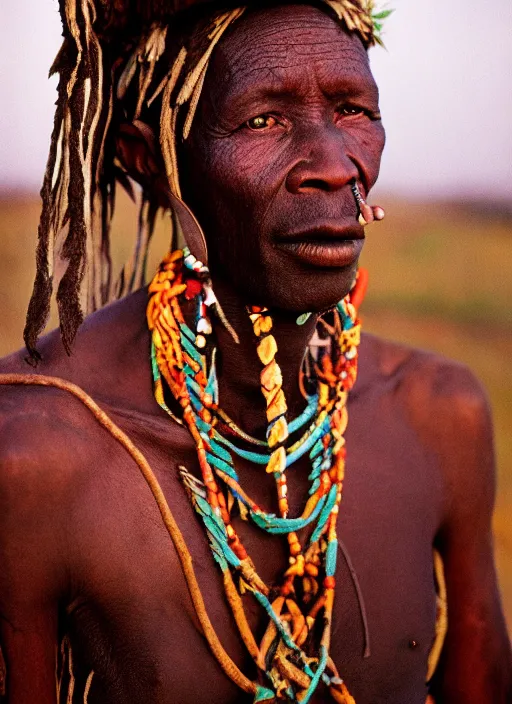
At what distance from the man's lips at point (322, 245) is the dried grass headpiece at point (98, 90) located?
1.11 feet

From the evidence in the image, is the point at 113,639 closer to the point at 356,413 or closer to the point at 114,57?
the point at 356,413

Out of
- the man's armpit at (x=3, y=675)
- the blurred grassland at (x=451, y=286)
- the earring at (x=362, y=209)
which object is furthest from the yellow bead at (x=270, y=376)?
the blurred grassland at (x=451, y=286)

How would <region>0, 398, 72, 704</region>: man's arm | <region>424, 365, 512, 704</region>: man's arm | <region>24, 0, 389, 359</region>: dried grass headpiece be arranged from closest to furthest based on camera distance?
1. <region>0, 398, 72, 704</region>: man's arm
2. <region>24, 0, 389, 359</region>: dried grass headpiece
3. <region>424, 365, 512, 704</region>: man's arm

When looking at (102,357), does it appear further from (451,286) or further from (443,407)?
(451,286)

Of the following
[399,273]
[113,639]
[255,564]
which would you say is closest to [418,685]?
[255,564]

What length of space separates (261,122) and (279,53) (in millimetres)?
151

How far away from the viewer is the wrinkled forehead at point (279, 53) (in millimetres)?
2473

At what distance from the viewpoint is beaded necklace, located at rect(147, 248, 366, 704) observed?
2.55m

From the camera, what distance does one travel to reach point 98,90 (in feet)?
8.48

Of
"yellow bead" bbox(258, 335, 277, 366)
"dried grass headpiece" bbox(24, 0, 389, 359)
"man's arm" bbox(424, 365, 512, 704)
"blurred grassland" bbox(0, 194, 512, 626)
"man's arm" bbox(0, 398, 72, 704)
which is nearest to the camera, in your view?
"man's arm" bbox(0, 398, 72, 704)

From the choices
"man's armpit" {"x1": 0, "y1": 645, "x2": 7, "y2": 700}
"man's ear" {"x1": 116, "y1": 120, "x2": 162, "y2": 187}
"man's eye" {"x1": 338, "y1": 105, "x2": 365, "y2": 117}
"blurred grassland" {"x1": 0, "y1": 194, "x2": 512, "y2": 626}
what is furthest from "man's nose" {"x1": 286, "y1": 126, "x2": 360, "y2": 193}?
"blurred grassland" {"x1": 0, "y1": 194, "x2": 512, "y2": 626}

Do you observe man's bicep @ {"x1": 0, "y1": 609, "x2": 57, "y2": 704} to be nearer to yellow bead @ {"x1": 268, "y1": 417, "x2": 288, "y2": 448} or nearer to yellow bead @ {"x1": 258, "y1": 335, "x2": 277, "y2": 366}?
yellow bead @ {"x1": 268, "y1": 417, "x2": 288, "y2": 448}

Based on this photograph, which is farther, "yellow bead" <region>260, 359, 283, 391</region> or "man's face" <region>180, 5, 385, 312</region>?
"yellow bead" <region>260, 359, 283, 391</region>

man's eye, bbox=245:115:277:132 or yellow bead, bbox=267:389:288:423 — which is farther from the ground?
man's eye, bbox=245:115:277:132
